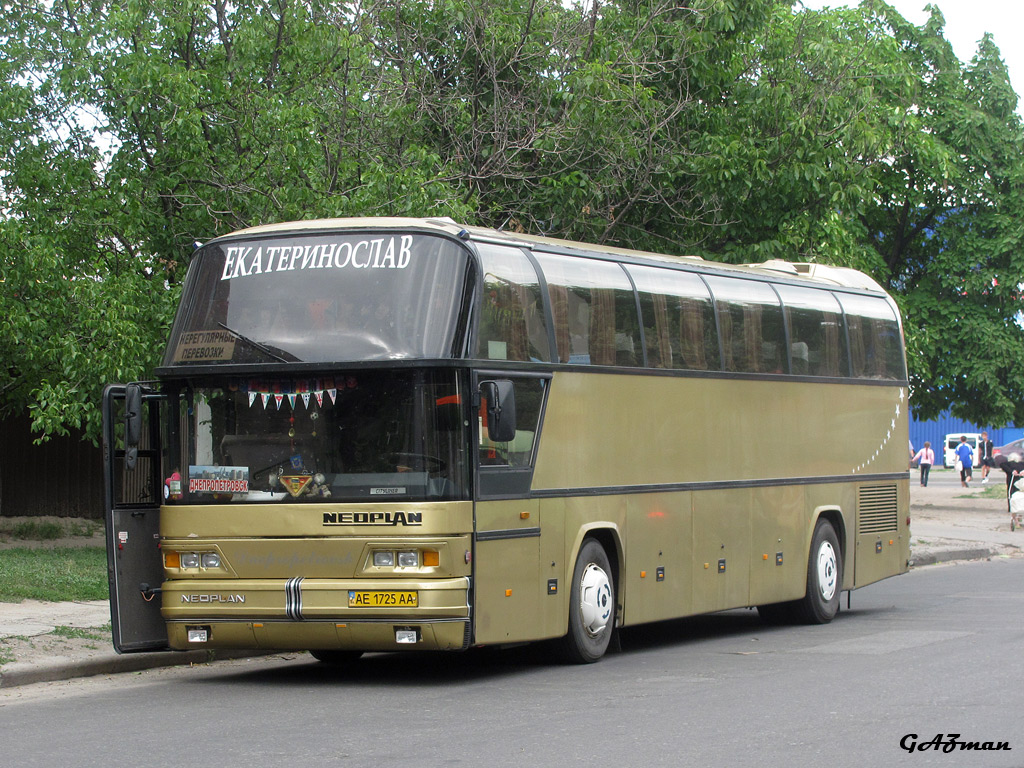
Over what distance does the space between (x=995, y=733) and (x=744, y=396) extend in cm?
639

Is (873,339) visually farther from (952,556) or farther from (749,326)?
(952,556)

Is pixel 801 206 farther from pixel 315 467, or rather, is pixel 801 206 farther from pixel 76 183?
pixel 315 467

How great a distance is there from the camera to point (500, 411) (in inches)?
413

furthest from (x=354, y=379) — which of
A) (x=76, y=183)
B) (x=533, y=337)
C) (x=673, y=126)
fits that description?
(x=673, y=126)

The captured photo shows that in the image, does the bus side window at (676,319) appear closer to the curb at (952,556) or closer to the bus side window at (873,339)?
the bus side window at (873,339)

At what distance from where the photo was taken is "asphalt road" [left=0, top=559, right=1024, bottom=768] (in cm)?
769

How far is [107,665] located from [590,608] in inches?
150

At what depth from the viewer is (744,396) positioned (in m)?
14.2

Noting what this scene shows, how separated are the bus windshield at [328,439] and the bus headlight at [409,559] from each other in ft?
1.24

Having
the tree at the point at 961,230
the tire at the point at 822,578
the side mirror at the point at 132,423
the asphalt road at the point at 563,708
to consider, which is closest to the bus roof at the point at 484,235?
the side mirror at the point at 132,423

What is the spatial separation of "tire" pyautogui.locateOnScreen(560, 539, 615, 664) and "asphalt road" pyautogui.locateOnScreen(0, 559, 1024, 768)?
22cm

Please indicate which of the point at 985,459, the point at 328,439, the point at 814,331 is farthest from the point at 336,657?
the point at 985,459

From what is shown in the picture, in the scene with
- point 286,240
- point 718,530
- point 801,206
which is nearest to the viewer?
point 286,240

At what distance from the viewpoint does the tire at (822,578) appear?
15.6m
